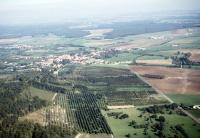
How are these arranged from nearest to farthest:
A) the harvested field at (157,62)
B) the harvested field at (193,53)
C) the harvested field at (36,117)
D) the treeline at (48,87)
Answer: the harvested field at (36,117)
the treeline at (48,87)
the harvested field at (157,62)
the harvested field at (193,53)

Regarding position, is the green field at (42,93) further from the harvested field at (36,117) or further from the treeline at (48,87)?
the harvested field at (36,117)

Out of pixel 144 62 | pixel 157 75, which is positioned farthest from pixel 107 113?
pixel 144 62

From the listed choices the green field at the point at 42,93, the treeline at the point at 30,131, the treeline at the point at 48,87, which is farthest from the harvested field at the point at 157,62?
the treeline at the point at 30,131

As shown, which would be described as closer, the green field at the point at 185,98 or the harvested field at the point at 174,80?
the green field at the point at 185,98

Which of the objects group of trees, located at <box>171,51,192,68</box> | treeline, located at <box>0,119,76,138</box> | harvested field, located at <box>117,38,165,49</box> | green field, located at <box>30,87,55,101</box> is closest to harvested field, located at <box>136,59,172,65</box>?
group of trees, located at <box>171,51,192,68</box>

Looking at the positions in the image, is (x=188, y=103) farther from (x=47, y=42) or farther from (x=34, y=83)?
(x=47, y=42)

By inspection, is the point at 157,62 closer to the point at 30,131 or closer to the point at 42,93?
the point at 42,93

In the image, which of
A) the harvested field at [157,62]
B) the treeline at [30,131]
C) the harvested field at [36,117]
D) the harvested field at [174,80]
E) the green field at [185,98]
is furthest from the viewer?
the harvested field at [157,62]

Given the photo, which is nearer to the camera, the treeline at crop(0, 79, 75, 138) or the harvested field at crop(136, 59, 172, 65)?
the treeline at crop(0, 79, 75, 138)

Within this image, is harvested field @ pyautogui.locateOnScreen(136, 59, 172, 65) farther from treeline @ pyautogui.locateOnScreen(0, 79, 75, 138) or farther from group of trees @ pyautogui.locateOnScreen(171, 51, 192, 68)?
treeline @ pyautogui.locateOnScreen(0, 79, 75, 138)
